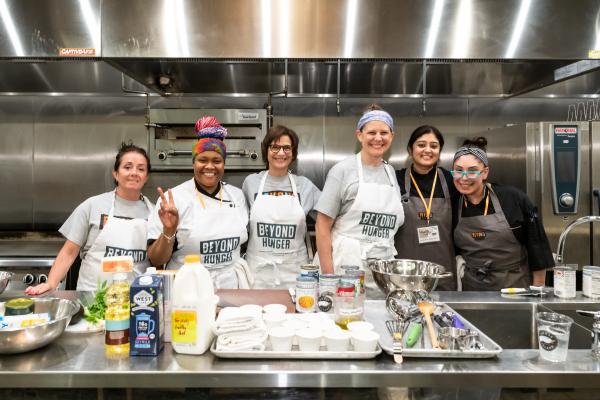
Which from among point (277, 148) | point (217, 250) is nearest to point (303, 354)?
point (217, 250)

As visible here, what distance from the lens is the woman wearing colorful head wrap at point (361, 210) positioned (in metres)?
2.17

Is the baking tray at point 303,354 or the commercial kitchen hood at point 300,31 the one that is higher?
the commercial kitchen hood at point 300,31

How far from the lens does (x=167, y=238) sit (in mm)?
1863

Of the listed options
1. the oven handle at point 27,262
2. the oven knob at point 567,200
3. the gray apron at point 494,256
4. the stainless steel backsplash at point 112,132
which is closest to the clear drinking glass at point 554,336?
the gray apron at point 494,256

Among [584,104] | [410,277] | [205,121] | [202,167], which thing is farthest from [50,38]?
[584,104]

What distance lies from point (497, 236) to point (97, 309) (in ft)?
6.23

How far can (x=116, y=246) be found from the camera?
2115mm

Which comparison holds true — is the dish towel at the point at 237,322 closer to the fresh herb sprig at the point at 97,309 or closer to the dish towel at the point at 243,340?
the dish towel at the point at 243,340

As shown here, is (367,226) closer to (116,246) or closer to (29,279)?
(116,246)

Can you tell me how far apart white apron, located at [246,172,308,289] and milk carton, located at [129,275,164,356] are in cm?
125

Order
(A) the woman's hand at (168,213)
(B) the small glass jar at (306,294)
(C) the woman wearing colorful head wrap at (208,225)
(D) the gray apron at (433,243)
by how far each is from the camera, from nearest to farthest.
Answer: (B) the small glass jar at (306,294), (A) the woman's hand at (168,213), (C) the woman wearing colorful head wrap at (208,225), (D) the gray apron at (433,243)

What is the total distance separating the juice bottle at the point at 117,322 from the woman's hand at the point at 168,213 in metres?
0.69

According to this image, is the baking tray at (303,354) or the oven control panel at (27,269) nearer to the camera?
the baking tray at (303,354)

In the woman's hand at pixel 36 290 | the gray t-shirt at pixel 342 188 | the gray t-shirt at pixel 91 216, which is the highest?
the gray t-shirt at pixel 342 188
